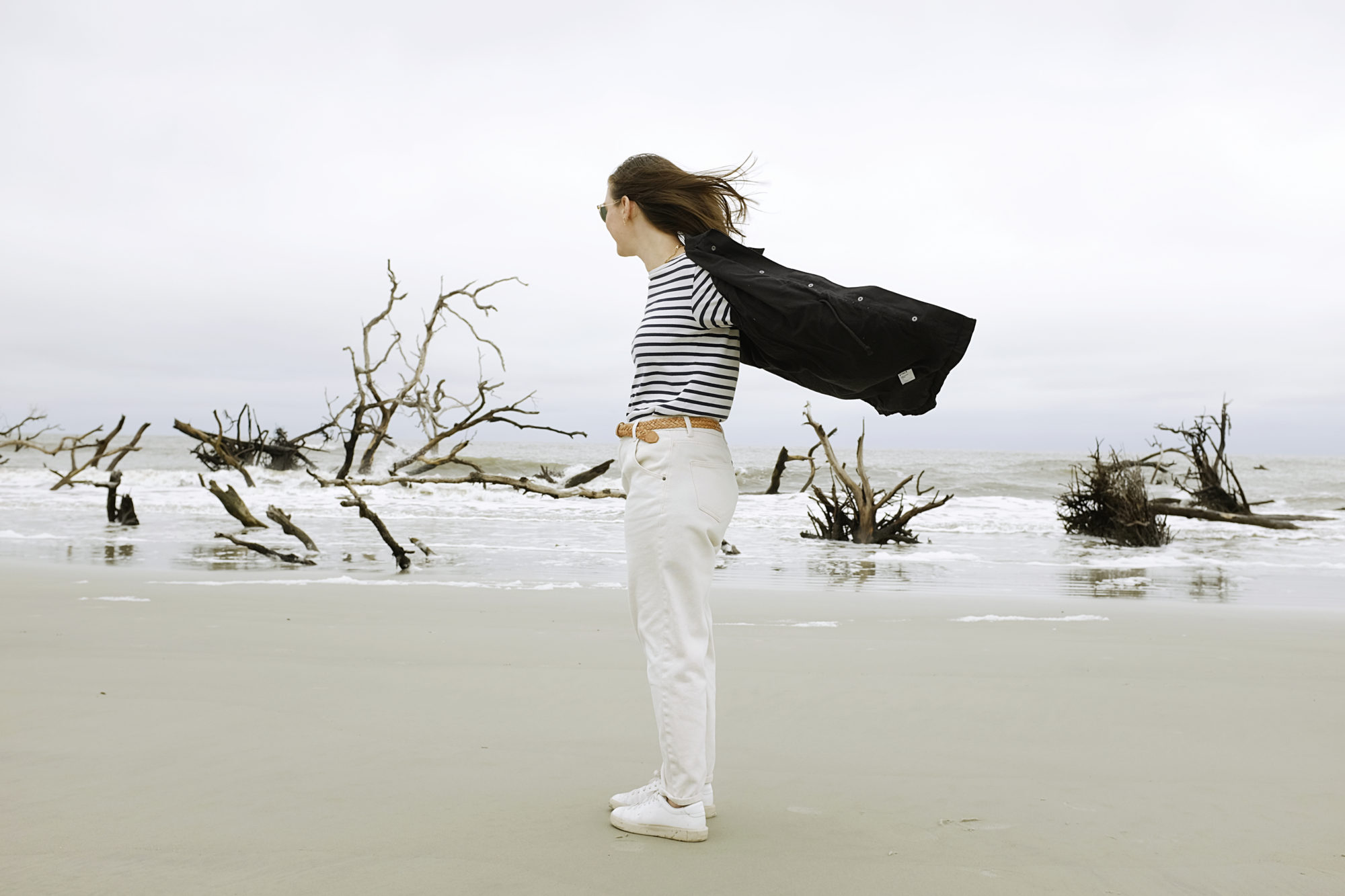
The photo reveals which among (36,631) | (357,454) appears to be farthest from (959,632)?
(357,454)

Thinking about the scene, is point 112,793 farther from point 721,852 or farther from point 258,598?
point 258,598

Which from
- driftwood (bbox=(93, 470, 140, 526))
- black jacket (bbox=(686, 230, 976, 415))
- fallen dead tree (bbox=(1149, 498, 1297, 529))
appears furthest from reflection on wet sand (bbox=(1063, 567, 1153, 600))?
driftwood (bbox=(93, 470, 140, 526))

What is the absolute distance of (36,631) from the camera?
406 centimetres

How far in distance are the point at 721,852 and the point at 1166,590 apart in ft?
18.6

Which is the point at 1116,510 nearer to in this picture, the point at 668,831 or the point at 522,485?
the point at 522,485

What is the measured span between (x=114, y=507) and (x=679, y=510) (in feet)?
32.4

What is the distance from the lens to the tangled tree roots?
1055 centimetres

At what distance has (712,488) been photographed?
199cm

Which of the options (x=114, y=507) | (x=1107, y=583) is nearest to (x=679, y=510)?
(x=1107, y=583)

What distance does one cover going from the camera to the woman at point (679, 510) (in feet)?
→ 6.47

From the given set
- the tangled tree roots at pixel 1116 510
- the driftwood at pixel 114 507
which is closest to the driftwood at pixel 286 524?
the driftwood at pixel 114 507

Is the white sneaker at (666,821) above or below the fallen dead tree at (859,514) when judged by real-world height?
below

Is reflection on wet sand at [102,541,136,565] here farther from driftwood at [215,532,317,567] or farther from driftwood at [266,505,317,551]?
driftwood at [266,505,317,551]

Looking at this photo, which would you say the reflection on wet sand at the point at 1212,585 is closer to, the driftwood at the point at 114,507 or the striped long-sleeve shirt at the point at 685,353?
the striped long-sleeve shirt at the point at 685,353
